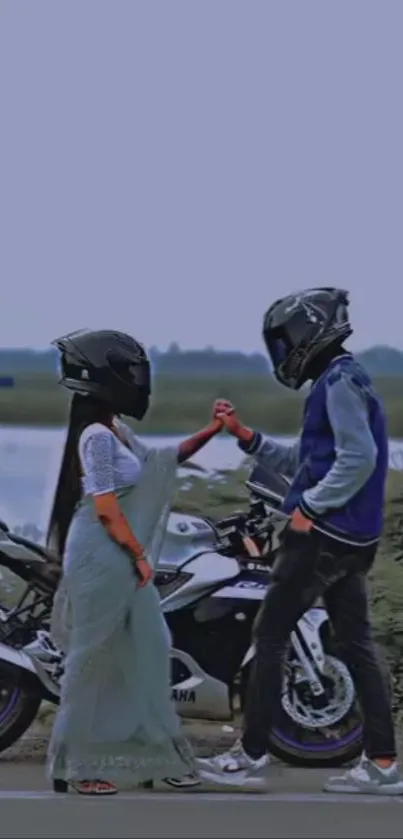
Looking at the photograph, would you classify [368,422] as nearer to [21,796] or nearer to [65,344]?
[65,344]

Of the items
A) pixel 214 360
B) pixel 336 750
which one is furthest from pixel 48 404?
pixel 336 750

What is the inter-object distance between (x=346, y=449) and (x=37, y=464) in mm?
1533

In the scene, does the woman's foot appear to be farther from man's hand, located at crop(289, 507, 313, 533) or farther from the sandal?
man's hand, located at crop(289, 507, 313, 533)

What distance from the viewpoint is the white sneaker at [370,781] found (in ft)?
18.9

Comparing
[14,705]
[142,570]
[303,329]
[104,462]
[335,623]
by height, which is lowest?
[14,705]

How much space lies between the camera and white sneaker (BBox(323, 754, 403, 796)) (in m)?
5.77

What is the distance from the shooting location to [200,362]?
672 cm

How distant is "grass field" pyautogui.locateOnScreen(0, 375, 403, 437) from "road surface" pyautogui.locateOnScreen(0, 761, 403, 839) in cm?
145

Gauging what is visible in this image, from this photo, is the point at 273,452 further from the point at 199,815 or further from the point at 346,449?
the point at 199,815

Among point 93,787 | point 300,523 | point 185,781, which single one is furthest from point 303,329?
point 93,787

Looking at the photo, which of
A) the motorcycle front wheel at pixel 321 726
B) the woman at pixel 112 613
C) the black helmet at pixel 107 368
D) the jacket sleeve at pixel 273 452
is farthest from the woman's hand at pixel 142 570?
the motorcycle front wheel at pixel 321 726

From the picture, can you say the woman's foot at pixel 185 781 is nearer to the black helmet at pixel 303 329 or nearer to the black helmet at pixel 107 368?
the black helmet at pixel 107 368

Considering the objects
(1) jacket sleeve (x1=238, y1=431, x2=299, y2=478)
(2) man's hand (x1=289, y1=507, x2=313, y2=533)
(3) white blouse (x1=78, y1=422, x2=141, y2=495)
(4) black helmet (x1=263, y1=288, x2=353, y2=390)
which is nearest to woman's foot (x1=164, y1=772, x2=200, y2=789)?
(2) man's hand (x1=289, y1=507, x2=313, y2=533)

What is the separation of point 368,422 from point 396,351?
1113mm
